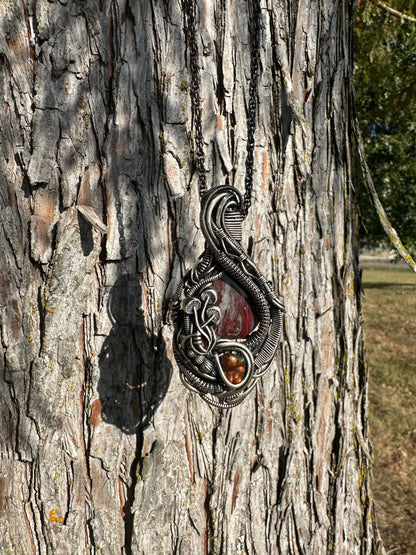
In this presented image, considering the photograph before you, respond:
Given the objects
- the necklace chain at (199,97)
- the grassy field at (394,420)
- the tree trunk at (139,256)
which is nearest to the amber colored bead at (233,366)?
the tree trunk at (139,256)

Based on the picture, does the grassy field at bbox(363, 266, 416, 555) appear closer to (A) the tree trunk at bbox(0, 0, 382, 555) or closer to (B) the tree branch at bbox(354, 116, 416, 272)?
(B) the tree branch at bbox(354, 116, 416, 272)

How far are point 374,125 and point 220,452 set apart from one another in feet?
32.1

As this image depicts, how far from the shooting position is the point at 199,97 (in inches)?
69.6

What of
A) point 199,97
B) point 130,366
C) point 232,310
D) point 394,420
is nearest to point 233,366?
point 232,310

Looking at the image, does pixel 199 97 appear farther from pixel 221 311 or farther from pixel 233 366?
pixel 233 366

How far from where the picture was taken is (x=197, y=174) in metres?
1.82

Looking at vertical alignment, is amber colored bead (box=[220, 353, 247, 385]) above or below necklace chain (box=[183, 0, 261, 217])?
below

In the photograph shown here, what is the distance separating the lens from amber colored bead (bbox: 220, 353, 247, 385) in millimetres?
1529

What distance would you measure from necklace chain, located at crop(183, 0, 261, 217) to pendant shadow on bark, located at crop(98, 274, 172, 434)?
509mm

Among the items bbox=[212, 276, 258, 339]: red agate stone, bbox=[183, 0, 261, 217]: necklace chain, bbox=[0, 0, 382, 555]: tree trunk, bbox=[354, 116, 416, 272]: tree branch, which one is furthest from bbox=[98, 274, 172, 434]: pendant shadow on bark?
bbox=[354, 116, 416, 272]: tree branch

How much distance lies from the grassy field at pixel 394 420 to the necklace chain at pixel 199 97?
48.6 inches

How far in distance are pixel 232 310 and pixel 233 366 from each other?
0.18 metres

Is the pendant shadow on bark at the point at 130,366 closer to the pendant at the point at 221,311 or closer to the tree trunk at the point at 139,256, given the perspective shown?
the tree trunk at the point at 139,256

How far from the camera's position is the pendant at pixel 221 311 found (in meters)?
1.53
